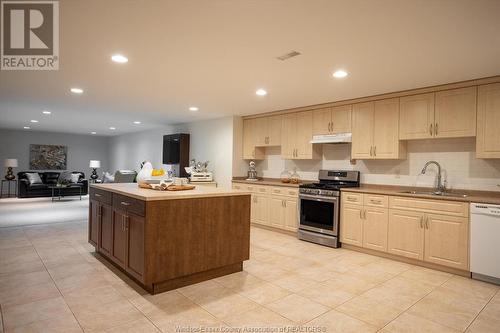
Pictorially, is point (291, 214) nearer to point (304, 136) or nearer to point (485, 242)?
point (304, 136)

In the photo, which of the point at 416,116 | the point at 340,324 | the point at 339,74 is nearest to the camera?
the point at 340,324

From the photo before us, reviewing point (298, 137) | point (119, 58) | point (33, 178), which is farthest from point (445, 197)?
point (33, 178)

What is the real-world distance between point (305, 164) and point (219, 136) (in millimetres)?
2086

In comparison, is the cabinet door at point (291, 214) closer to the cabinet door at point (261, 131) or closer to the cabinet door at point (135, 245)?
the cabinet door at point (261, 131)

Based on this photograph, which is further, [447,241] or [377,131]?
[377,131]

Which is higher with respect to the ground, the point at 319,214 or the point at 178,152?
the point at 178,152

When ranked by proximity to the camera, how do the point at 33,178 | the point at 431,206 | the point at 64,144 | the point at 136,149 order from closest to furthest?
the point at 431,206, the point at 33,178, the point at 136,149, the point at 64,144

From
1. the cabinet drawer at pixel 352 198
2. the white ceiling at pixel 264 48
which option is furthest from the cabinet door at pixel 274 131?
the cabinet drawer at pixel 352 198

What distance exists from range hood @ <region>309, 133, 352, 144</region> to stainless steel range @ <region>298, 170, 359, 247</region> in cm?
58

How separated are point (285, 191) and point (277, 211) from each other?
403 mm

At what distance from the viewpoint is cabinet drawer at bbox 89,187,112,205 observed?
3.31m

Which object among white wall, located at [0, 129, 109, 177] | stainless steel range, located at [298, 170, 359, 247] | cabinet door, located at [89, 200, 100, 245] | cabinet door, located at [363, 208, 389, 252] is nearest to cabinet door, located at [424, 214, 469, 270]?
cabinet door, located at [363, 208, 389, 252]

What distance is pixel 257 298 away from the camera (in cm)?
264

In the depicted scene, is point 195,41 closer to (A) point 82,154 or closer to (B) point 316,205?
(B) point 316,205
